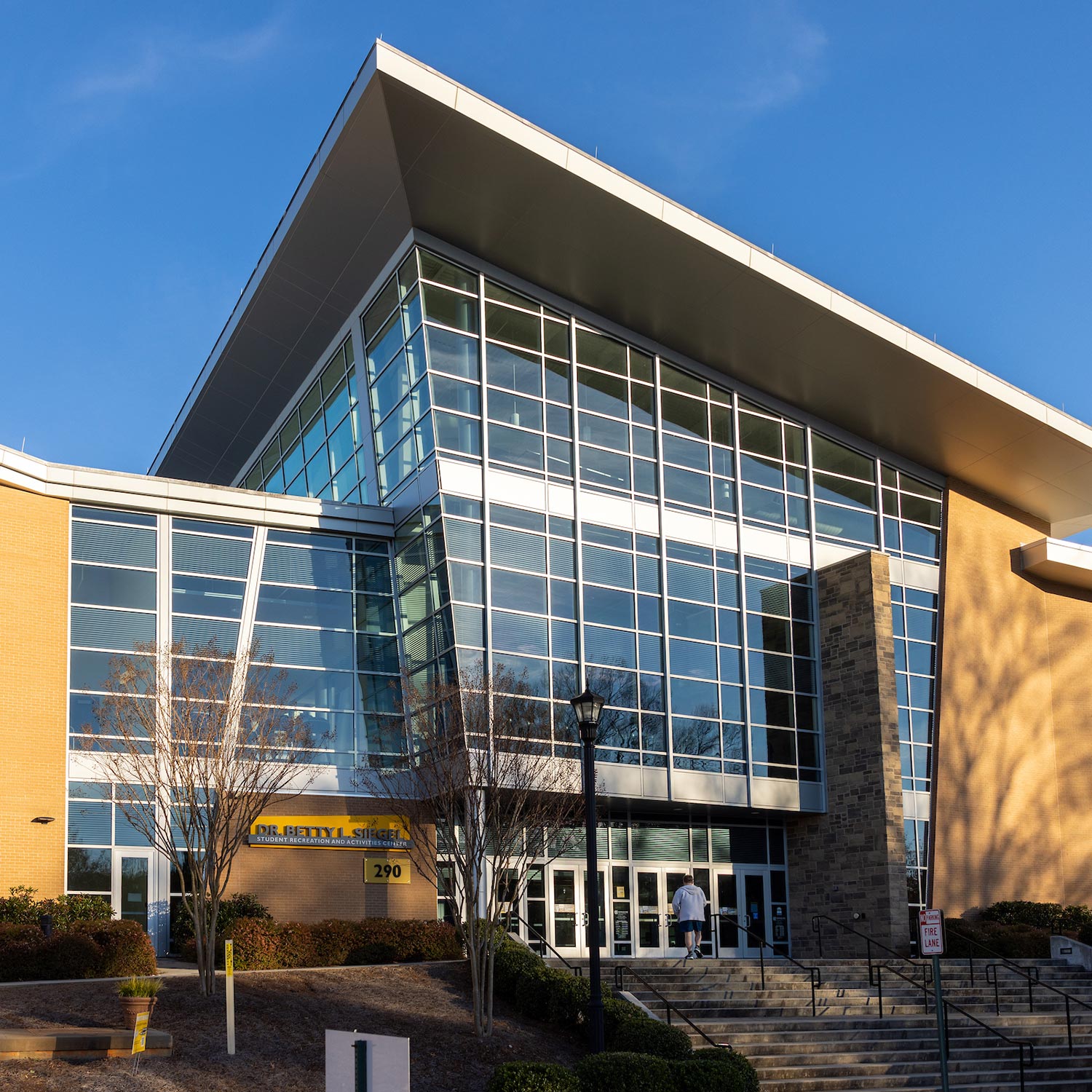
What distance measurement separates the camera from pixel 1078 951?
27406 millimetres

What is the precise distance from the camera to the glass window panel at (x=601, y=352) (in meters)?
29.4

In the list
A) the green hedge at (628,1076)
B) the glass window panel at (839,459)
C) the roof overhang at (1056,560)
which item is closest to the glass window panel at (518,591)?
the glass window panel at (839,459)

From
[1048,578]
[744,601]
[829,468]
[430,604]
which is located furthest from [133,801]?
[1048,578]

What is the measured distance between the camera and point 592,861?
16.2 meters

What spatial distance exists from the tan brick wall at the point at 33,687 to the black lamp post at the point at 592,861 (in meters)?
10.7

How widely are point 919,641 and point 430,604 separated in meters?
13.2

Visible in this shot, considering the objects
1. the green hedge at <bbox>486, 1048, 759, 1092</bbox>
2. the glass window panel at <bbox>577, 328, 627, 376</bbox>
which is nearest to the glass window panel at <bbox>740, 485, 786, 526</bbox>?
the glass window panel at <bbox>577, 328, 627, 376</bbox>

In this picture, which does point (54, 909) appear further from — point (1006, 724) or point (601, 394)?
point (1006, 724)

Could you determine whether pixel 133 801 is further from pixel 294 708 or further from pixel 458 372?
pixel 458 372

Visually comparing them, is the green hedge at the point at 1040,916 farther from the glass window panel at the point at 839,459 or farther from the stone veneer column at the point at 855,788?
the glass window panel at the point at 839,459

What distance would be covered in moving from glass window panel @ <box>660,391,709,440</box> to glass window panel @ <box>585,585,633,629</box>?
4.48 m

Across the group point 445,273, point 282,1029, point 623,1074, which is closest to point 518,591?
point 445,273

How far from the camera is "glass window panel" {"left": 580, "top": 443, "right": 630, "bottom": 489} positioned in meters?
28.6

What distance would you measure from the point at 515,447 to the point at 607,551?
3.02 m
